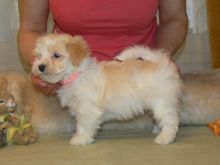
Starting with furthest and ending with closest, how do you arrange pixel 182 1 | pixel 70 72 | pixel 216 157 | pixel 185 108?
pixel 182 1 < pixel 185 108 < pixel 70 72 < pixel 216 157

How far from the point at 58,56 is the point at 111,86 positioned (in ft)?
0.53

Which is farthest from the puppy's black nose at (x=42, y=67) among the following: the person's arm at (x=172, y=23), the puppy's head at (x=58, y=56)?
the person's arm at (x=172, y=23)

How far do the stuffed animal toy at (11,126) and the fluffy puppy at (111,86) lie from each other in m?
0.12

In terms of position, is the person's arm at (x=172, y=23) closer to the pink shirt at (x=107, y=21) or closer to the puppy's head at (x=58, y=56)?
the pink shirt at (x=107, y=21)

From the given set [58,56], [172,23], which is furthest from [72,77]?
[172,23]

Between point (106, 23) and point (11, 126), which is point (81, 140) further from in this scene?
point (106, 23)

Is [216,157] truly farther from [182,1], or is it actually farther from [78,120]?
[182,1]

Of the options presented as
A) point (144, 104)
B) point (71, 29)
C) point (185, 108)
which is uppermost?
point (71, 29)

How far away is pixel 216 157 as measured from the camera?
0.99 meters

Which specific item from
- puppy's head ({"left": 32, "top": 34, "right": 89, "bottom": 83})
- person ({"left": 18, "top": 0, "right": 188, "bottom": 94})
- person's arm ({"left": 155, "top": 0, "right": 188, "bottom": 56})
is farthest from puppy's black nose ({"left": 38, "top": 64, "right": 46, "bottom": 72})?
person's arm ({"left": 155, "top": 0, "right": 188, "bottom": 56})

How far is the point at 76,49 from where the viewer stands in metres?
1.13

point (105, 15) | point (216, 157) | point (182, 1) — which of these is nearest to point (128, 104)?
point (216, 157)

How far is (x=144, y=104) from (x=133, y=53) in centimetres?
15

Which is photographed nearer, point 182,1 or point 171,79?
point 171,79
